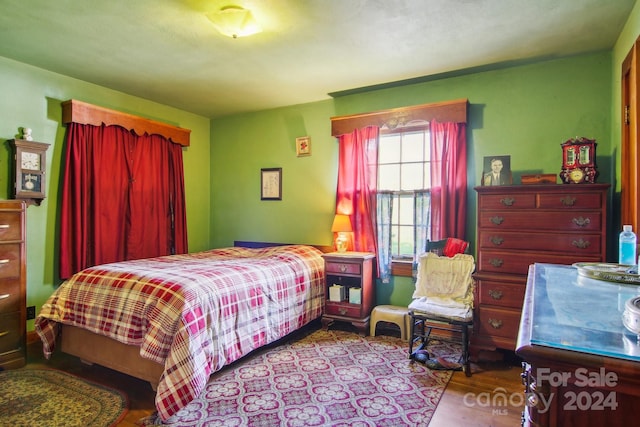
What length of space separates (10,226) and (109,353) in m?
1.29

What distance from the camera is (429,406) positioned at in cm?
222

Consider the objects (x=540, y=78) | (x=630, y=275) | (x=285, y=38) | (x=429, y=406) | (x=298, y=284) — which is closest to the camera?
(x=630, y=275)

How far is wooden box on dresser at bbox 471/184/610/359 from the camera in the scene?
2.50 m

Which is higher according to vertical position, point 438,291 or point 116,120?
point 116,120

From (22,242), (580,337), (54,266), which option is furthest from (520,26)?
(54,266)

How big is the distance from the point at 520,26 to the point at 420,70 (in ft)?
3.14

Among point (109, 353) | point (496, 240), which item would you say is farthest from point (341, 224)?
point (109, 353)

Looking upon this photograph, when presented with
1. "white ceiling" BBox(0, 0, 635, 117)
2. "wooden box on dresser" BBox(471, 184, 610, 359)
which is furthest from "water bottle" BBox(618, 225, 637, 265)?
"white ceiling" BBox(0, 0, 635, 117)

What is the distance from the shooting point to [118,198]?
3.82m

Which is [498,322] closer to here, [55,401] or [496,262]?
[496,262]

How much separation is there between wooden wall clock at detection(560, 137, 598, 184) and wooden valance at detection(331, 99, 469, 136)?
0.93 m

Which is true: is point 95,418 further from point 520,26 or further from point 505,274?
point 520,26

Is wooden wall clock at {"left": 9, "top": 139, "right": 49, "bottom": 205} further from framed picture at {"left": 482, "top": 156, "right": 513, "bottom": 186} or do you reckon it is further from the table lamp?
framed picture at {"left": 482, "top": 156, "right": 513, "bottom": 186}

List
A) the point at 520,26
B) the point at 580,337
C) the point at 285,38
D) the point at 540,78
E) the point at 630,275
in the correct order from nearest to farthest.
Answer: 1. the point at 580,337
2. the point at 630,275
3. the point at 520,26
4. the point at 285,38
5. the point at 540,78
